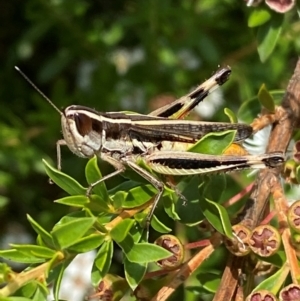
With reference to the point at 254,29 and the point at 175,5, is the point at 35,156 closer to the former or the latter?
the point at 175,5

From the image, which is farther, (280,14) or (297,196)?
(297,196)

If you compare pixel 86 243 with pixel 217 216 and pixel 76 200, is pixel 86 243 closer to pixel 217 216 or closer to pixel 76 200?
pixel 76 200

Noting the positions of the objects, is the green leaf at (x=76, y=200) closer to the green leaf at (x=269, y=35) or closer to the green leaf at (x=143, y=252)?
the green leaf at (x=143, y=252)

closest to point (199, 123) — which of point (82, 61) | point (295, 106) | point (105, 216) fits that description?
point (295, 106)

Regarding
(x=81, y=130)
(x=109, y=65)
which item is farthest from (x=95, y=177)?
(x=109, y=65)

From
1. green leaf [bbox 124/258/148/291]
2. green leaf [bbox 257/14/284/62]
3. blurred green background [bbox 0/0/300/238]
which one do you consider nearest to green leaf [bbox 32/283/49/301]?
green leaf [bbox 124/258/148/291]
